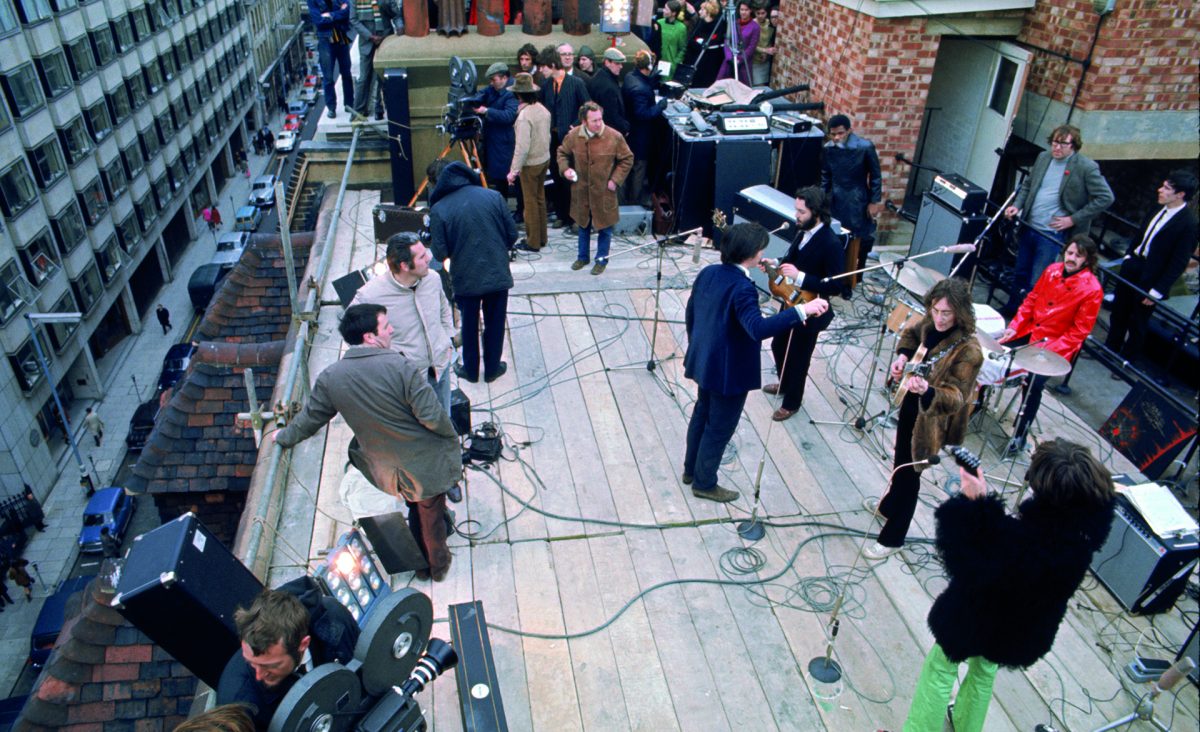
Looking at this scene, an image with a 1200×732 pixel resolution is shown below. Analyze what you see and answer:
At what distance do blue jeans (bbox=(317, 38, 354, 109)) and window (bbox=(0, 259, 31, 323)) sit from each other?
13884 millimetres

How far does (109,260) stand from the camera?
84.9 ft

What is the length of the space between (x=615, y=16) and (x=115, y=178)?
23.6 meters

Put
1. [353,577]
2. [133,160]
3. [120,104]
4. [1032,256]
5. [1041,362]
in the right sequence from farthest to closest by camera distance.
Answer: [133,160]
[120,104]
[1032,256]
[1041,362]
[353,577]

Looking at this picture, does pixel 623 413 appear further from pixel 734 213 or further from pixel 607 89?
pixel 607 89

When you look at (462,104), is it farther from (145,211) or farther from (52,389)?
(145,211)

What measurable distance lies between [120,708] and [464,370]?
10.3 ft

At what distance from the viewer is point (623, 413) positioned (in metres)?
5.89

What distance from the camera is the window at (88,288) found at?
23.8m

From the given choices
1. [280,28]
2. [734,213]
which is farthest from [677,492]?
[280,28]

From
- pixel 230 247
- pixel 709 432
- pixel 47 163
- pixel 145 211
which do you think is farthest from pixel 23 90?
pixel 709 432

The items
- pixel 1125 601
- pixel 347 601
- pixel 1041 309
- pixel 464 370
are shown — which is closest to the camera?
pixel 347 601

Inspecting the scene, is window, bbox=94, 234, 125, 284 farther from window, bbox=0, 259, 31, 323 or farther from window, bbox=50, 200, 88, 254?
window, bbox=0, 259, 31, 323

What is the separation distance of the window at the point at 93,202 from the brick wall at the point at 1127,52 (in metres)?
25.3

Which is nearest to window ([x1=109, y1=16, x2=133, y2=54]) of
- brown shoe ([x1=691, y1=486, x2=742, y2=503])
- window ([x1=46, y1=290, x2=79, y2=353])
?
window ([x1=46, y1=290, x2=79, y2=353])
